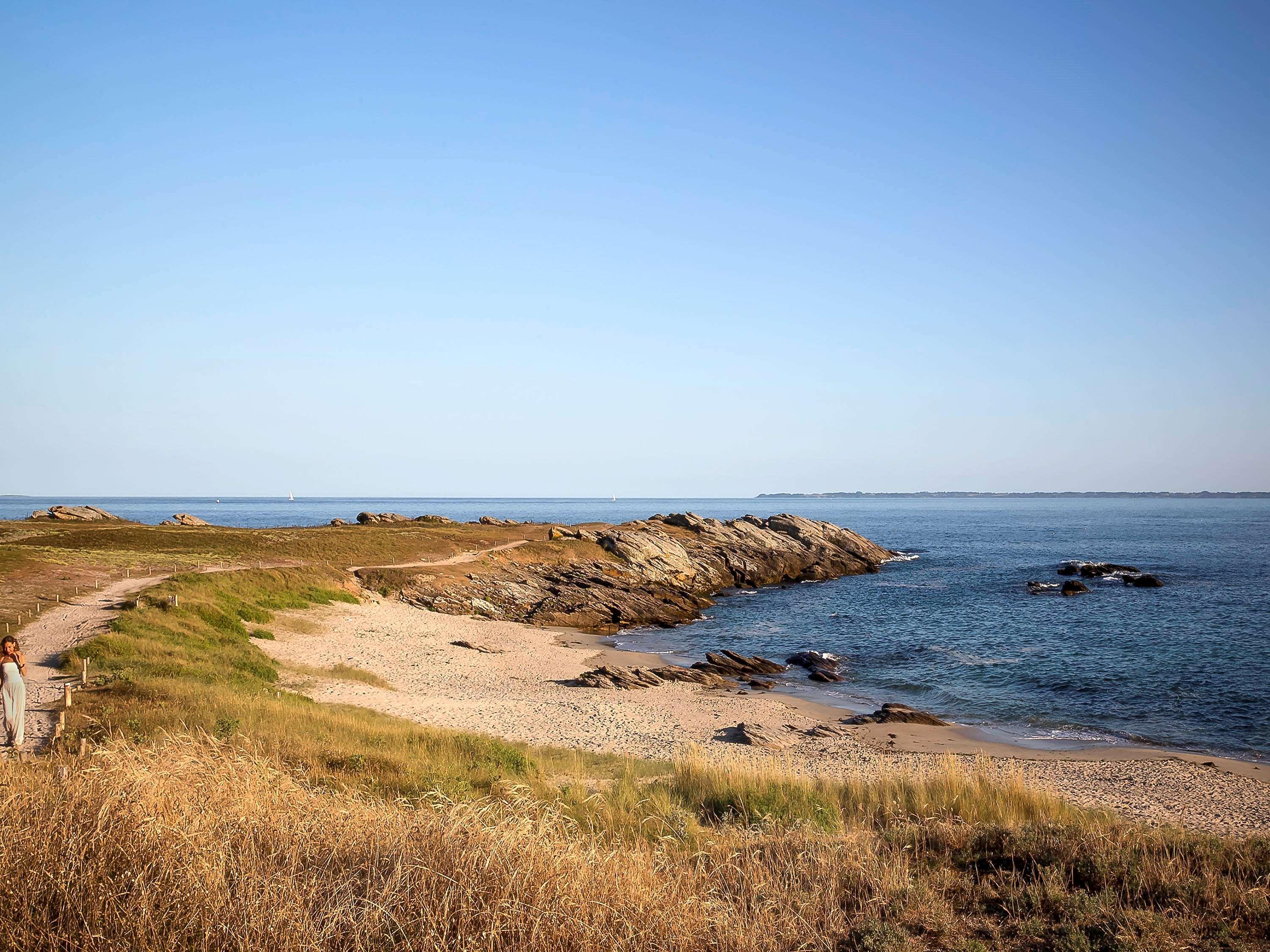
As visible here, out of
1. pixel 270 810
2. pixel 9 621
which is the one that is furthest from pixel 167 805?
pixel 9 621

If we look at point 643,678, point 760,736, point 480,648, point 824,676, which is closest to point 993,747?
point 760,736

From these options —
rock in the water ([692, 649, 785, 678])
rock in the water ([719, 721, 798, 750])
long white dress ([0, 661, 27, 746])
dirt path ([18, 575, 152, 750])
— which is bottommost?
rock in the water ([692, 649, 785, 678])

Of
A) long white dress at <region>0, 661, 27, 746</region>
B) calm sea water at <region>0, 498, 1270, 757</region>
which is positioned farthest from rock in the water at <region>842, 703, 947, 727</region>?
long white dress at <region>0, 661, 27, 746</region>

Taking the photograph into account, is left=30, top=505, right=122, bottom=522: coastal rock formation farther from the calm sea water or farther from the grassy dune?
the grassy dune

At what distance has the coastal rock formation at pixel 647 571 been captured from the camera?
5322 centimetres

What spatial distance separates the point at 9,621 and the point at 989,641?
45.7m

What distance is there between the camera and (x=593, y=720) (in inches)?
1007

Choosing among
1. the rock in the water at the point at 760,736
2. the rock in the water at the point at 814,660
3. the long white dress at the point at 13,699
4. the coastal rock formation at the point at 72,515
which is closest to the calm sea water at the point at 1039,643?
the rock in the water at the point at 814,660

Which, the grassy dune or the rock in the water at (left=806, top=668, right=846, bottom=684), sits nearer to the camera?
the grassy dune

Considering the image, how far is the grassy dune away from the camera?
599 centimetres

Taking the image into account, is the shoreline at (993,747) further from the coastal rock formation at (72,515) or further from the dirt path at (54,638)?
the coastal rock formation at (72,515)

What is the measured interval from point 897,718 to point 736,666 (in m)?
10.3

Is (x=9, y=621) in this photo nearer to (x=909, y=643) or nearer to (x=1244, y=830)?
(x=1244, y=830)

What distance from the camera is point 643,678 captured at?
33.2m
